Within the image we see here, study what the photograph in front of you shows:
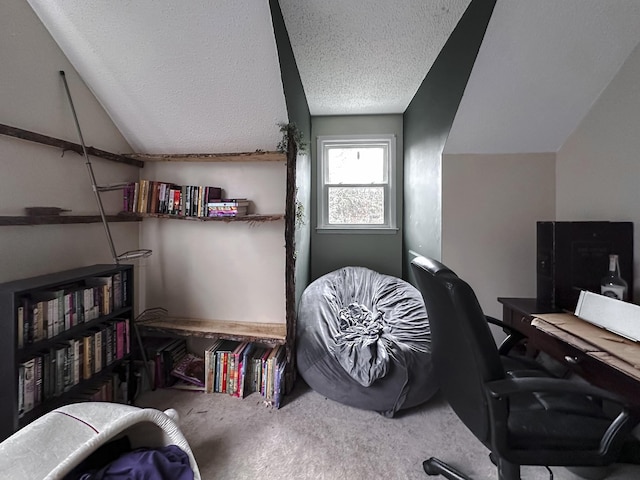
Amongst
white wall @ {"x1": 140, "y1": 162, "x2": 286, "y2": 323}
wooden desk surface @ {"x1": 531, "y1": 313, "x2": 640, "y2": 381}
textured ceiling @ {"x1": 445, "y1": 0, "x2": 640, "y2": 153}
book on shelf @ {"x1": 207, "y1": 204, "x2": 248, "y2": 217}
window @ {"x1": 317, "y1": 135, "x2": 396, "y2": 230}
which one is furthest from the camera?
window @ {"x1": 317, "y1": 135, "x2": 396, "y2": 230}

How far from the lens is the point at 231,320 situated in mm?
2262

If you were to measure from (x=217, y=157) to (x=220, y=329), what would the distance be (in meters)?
1.28

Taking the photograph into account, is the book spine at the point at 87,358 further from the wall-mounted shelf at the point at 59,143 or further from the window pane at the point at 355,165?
the window pane at the point at 355,165

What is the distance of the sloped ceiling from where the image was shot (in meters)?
1.43

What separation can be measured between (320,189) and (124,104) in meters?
2.01

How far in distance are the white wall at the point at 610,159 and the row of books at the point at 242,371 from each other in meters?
2.14

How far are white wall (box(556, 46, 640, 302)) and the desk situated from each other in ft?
1.85

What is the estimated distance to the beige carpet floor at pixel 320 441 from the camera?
1.33 m

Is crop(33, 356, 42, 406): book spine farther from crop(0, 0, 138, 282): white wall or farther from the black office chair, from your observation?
the black office chair

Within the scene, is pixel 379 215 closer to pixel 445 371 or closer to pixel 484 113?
pixel 484 113

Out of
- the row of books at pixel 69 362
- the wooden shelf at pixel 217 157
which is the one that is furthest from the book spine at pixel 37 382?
the wooden shelf at pixel 217 157

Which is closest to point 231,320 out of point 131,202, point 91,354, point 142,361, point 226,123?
point 142,361

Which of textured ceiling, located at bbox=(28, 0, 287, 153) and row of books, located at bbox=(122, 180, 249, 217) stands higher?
textured ceiling, located at bbox=(28, 0, 287, 153)

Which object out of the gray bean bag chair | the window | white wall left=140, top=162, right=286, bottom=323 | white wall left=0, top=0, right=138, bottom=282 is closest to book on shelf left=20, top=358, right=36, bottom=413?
white wall left=0, top=0, right=138, bottom=282
